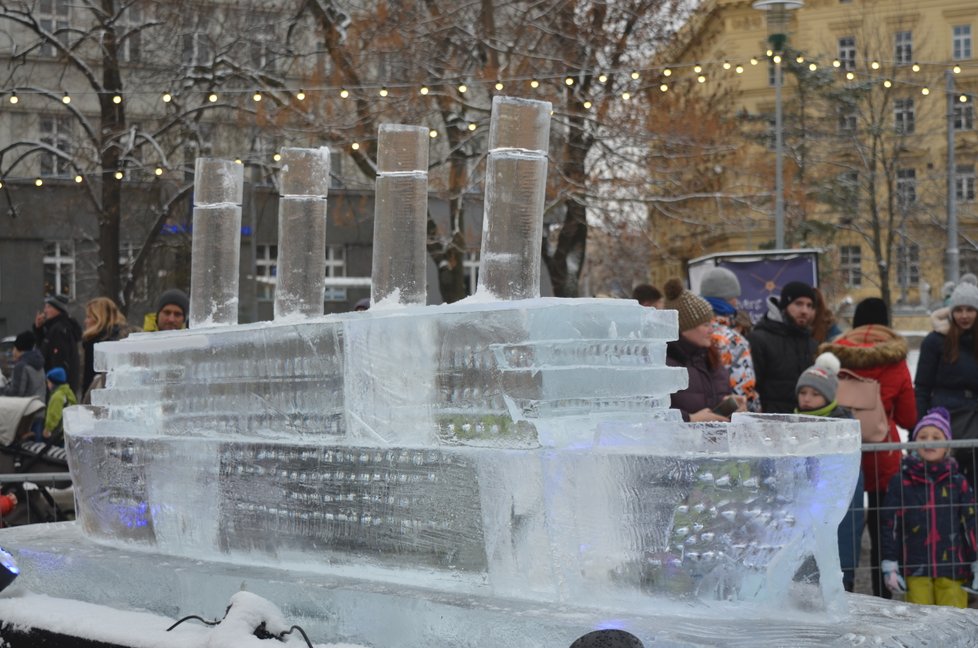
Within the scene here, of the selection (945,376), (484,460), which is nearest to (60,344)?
(945,376)

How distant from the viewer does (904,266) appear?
3641cm

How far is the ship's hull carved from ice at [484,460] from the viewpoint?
10.4 ft

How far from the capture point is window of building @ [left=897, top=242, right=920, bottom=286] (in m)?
34.8

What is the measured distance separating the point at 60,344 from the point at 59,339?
1.5 inches

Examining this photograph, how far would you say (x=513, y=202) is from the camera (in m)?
3.86

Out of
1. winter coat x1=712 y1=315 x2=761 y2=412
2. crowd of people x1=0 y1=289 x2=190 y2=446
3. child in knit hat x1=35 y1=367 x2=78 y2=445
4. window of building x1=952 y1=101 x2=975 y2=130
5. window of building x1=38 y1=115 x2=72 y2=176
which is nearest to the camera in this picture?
winter coat x1=712 y1=315 x2=761 y2=412

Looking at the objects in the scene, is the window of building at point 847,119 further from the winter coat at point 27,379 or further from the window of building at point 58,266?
the winter coat at point 27,379

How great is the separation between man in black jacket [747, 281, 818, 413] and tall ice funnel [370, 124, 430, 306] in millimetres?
3685

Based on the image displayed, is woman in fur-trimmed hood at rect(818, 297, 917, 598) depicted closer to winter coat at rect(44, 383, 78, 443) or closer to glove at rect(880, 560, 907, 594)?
glove at rect(880, 560, 907, 594)

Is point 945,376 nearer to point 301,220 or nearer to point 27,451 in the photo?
point 301,220

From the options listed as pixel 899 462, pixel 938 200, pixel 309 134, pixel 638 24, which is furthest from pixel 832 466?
pixel 938 200

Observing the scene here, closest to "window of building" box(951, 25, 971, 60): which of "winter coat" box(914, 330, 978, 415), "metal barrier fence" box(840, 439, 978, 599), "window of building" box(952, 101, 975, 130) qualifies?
"window of building" box(952, 101, 975, 130)

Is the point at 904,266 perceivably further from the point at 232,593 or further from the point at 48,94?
the point at 232,593

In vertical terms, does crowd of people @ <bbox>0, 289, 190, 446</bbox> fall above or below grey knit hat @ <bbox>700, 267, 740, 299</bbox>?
below
